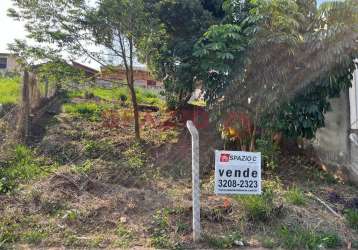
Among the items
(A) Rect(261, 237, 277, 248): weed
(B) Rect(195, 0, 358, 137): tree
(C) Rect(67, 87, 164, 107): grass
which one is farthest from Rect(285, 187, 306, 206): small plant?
(C) Rect(67, 87, 164, 107): grass

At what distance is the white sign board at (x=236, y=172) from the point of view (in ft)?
13.9

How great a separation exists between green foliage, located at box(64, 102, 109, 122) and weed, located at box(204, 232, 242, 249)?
576cm

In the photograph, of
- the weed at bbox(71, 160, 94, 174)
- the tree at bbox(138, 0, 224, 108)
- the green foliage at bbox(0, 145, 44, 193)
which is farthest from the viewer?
the tree at bbox(138, 0, 224, 108)

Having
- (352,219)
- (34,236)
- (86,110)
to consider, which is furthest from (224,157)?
(86,110)

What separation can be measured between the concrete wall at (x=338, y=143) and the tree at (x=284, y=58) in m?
0.43

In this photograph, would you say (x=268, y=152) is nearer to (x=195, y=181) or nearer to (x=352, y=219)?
(x=352, y=219)

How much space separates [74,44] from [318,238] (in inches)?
230

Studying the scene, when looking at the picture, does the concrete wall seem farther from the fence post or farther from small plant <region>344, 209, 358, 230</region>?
the fence post

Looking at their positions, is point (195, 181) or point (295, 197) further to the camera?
point (295, 197)

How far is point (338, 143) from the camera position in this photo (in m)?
6.76

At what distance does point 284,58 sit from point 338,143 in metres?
1.90

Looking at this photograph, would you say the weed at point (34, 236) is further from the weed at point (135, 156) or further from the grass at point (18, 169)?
the weed at point (135, 156)

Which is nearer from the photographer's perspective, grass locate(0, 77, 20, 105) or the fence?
the fence

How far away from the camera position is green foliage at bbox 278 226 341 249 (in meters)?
4.20
